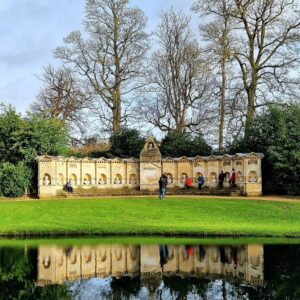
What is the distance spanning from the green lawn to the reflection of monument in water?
405cm

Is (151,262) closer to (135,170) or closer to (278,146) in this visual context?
(278,146)

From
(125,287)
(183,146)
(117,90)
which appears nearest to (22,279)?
(125,287)

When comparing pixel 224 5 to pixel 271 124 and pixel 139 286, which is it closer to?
pixel 271 124

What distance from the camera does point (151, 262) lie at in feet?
55.2

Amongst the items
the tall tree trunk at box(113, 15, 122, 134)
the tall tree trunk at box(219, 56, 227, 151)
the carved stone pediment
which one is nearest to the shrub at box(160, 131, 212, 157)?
the tall tree trunk at box(219, 56, 227, 151)

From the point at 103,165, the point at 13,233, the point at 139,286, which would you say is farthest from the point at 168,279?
the point at 103,165

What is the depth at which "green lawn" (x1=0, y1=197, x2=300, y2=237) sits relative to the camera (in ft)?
78.0

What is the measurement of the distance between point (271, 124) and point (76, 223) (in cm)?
1778

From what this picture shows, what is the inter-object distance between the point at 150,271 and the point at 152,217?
1245 centimetres

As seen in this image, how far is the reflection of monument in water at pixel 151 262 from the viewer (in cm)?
1488

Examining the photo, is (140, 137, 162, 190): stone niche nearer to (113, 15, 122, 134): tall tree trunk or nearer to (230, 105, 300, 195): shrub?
(230, 105, 300, 195): shrub

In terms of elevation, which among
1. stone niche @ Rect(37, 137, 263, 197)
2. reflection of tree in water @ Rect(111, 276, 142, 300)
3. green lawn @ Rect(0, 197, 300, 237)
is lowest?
reflection of tree in water @ Rect(111, 276, 142, 300)

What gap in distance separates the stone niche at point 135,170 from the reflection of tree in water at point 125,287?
24.1 metres

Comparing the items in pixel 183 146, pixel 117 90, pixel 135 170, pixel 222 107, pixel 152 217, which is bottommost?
pixel 152 217
